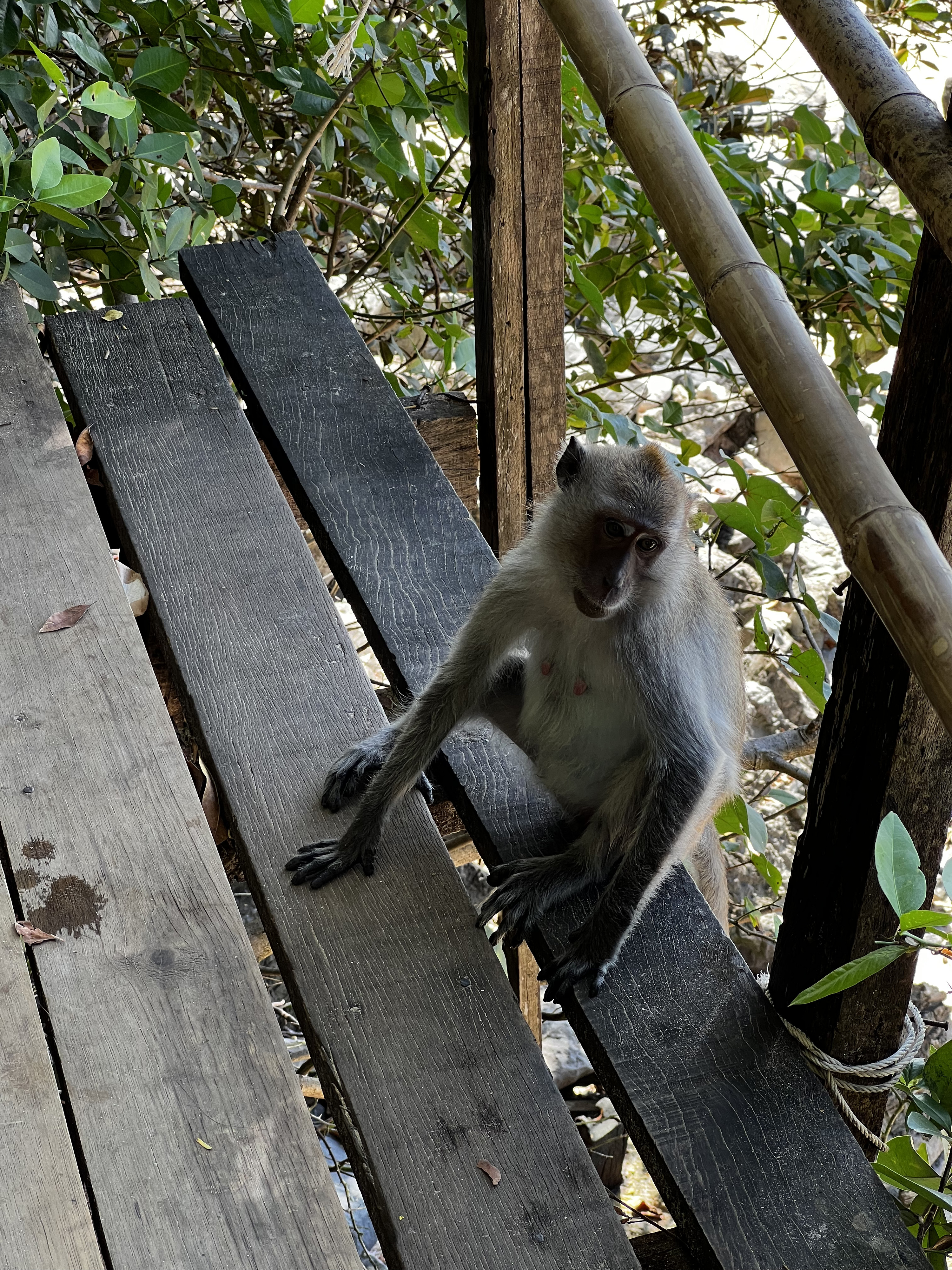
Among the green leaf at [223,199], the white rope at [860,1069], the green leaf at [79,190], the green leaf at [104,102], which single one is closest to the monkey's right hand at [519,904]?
the white rope at [860,1069]

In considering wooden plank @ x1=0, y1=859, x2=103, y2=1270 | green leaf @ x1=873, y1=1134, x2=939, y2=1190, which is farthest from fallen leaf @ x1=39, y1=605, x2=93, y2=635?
green leaf @ x1=873, y1=1134, x2=939, y2=1190

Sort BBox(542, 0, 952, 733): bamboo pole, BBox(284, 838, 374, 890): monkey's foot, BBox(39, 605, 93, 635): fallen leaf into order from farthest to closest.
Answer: BBox(39, 605, 93, 635): fallen leaf, BBox(284, 838, 374, 890): monkey's foot, BBox(542, 0, 952, 733): bamboo pole

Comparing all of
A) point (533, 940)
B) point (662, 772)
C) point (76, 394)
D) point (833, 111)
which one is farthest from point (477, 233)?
point (833, 111)

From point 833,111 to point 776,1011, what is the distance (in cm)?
754

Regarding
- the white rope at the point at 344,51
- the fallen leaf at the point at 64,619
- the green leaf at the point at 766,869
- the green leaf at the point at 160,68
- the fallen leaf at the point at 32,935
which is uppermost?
the white rope at the point at 344,51

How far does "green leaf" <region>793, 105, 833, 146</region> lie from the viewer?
10.9ft

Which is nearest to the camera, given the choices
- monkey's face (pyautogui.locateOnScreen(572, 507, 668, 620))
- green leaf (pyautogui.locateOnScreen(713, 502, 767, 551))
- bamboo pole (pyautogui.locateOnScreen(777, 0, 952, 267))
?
bamboo pole (pyautogui.locateOnScreen(777, 0, 952, 267))

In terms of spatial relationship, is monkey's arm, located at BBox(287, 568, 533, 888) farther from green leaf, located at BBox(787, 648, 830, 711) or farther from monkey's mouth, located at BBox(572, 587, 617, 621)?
green leaf, located at BBox(787, 648, 830, 711)

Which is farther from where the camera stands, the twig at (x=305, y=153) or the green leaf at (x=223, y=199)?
the green leaf at (x=223, y=199)

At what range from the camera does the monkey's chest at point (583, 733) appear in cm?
228

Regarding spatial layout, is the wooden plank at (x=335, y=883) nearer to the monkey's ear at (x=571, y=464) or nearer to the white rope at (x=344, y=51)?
the monkey's ear at (x=571, y=464)

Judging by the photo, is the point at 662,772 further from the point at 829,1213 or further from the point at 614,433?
the point at 614,433

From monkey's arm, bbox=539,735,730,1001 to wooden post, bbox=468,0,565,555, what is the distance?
3.37 ft

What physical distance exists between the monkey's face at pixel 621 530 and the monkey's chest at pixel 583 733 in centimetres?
15
